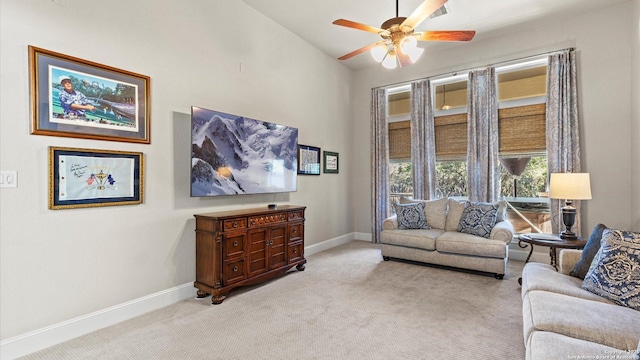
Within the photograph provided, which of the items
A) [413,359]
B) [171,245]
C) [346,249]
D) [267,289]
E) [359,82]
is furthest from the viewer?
[359,82]

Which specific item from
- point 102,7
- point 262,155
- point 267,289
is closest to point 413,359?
point 267,289

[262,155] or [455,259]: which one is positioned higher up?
[262,155]

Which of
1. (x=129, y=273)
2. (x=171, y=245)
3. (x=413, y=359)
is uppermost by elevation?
(x=171, y=245)

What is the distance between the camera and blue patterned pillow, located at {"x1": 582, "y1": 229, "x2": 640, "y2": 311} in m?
1.89

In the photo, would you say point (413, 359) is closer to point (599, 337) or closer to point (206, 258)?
point (599, 337)

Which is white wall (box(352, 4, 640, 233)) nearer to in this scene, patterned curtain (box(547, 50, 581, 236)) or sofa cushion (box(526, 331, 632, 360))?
patterned curtain (box(547, 50, 581, 236))

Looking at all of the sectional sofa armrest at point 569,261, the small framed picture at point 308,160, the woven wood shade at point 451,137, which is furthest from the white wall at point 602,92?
the small framed picture at point 308,160

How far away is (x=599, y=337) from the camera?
1528 mm

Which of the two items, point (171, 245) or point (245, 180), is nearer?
point (171, 245)

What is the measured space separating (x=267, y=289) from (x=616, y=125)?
4.97 metres

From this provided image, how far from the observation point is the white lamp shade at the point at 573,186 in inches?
131

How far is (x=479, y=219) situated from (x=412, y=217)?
93 centimetres

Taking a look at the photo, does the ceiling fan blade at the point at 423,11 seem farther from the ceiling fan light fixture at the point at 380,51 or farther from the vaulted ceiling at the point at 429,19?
the vaulted ceiling at the point at 429,19

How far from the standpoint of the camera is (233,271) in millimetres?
3145
